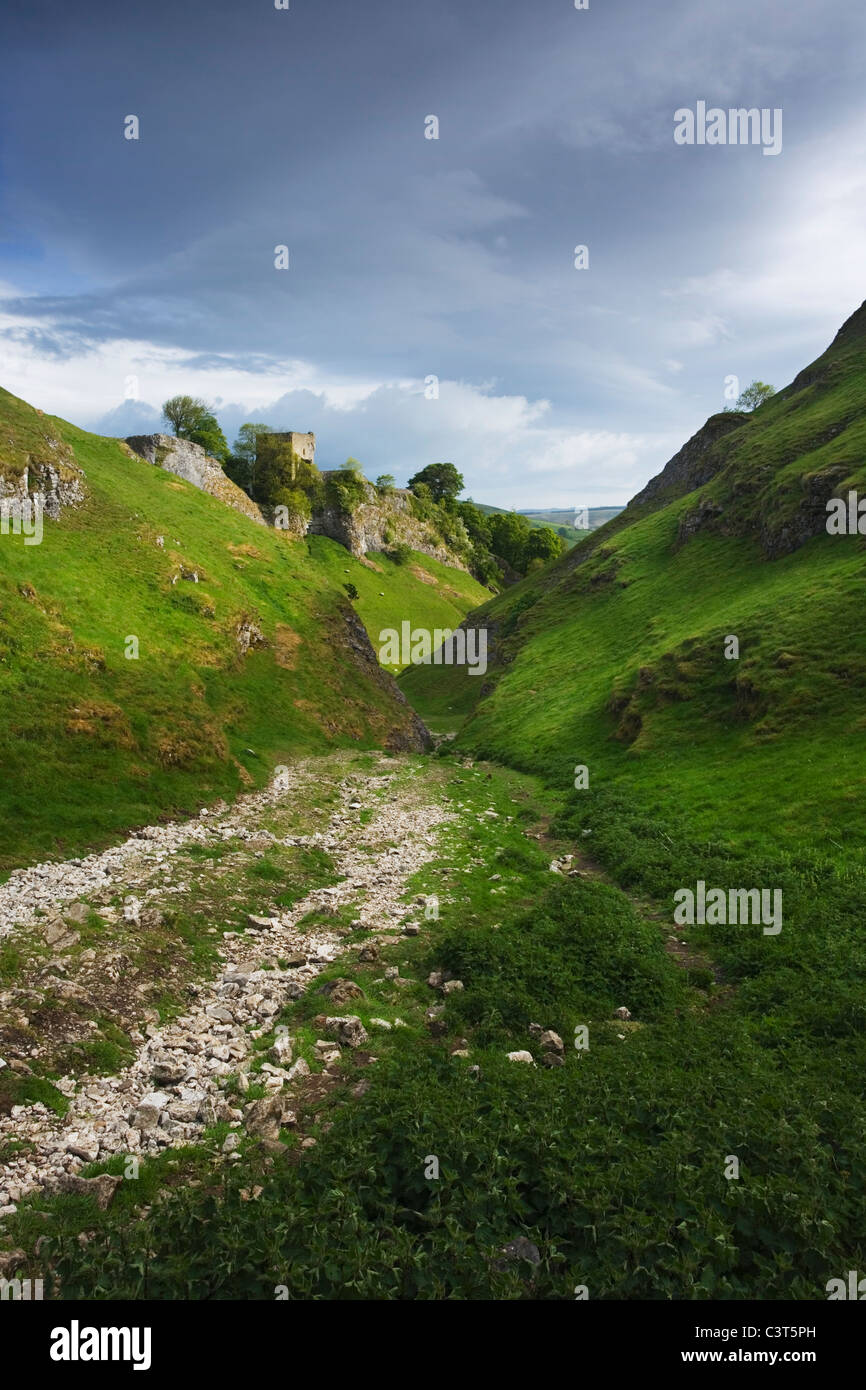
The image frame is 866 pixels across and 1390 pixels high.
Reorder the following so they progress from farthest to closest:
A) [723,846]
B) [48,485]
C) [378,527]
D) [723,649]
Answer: [378,527], [48,485], [723,649], [723,846]

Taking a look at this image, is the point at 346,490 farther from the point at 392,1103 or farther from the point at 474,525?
the point at 392,1103

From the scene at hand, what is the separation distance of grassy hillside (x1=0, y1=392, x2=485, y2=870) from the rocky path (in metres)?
2.38

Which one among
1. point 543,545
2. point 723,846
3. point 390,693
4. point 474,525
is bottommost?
point 723,846

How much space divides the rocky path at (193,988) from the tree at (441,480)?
490 feet

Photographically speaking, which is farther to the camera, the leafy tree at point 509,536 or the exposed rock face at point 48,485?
the leafy tree at point 509,536

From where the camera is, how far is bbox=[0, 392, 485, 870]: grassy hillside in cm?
2464

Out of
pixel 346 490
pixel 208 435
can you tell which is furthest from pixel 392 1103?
pixel 346 490

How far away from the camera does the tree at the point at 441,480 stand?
A: 166875 mm

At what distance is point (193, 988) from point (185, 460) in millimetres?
75729

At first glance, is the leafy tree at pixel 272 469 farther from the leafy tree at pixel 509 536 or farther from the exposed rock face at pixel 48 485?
the leafy tree at pixel 509 536

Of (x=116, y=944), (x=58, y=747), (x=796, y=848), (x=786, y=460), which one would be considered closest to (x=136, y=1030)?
(x=116, y=944)

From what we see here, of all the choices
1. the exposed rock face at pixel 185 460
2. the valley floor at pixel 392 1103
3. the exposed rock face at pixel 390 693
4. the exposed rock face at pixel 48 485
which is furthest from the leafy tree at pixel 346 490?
the valley floor at pixel 392 1103

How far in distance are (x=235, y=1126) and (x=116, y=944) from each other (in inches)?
264

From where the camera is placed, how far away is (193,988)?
48.7ft
